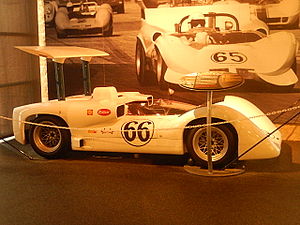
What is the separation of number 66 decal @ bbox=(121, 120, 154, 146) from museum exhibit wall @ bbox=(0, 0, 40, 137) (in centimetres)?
293

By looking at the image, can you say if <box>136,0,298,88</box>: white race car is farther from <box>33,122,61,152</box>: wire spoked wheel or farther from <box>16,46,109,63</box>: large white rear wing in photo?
<box>33,122,61,152</box>: wire spoked wheel

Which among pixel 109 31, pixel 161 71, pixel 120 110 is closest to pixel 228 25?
pixel 161 71

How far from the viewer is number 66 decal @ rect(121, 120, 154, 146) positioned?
5492 mm

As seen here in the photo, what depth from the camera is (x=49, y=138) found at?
240 inches

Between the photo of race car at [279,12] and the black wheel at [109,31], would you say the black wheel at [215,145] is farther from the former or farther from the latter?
the black wheel at [109,31]

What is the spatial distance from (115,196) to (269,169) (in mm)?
2141

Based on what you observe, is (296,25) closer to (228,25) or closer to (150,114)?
(228,25)

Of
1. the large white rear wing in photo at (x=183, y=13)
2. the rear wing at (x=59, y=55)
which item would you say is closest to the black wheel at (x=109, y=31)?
the large white rear wing in photo at (x=183, y=13)

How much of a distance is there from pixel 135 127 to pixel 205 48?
2.49m

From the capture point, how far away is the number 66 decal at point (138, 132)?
5.49 m

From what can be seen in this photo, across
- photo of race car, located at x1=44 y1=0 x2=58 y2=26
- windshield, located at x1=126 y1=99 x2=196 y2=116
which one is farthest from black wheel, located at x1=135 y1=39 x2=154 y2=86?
photo of race car, located at x1=44 y1=0 x2=58 y2=26

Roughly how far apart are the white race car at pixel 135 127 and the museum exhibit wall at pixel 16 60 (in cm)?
136

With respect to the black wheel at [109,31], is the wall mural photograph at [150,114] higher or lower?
lower

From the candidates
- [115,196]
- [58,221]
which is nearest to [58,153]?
[115,196]
